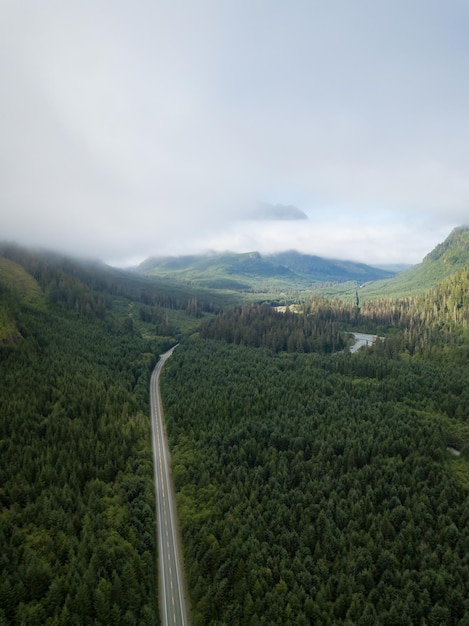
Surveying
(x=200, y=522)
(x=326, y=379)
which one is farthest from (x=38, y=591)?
(x=326, y=379)

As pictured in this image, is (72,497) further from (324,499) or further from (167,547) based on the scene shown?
(324,499)

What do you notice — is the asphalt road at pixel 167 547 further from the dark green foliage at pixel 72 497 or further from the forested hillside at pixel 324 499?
the forested hillside at pixel 324 499

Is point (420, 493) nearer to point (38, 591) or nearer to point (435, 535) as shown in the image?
point (435, 535)

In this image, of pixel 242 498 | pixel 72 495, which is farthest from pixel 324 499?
pixel 72 495

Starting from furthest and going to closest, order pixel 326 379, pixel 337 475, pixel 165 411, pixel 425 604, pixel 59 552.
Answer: pixel 326 379 < pixel 165 411 < pixel 337 475 < pixel 59 552 < pixel 425 604

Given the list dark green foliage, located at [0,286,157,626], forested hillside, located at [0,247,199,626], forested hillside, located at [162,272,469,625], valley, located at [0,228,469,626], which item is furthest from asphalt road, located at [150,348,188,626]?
forested hillside, located at [162,272,469,625]

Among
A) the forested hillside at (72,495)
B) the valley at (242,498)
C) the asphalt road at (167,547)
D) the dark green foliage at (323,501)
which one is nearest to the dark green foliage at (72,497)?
the forested hillside at (72,495)

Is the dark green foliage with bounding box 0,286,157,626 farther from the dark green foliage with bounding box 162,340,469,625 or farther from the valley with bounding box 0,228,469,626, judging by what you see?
the dark green foliage with bounding box 162,340,469,625
